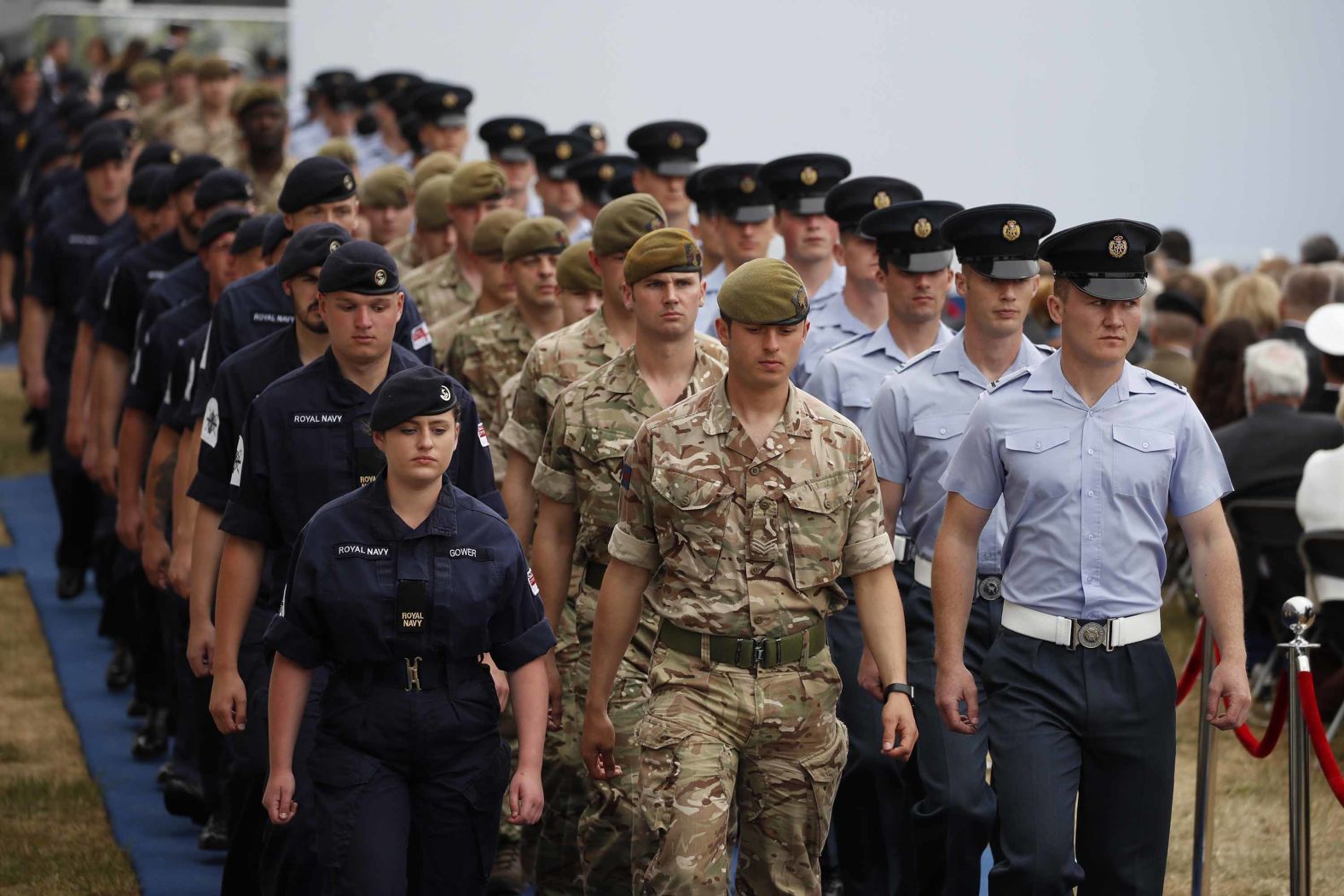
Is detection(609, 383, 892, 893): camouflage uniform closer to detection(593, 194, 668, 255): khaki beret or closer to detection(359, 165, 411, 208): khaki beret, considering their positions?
detection(593, 194, 668, 255): khaki beret

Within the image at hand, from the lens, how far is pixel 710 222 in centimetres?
878

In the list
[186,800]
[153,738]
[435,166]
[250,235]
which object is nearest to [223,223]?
[250,235]

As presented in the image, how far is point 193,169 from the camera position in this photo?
28.5 feet

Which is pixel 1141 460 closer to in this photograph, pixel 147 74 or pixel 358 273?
pixel 358 273

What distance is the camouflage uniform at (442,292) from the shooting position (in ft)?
29.1

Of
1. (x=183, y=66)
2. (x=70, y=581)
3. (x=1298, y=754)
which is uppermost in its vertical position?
(x=183, y=66)

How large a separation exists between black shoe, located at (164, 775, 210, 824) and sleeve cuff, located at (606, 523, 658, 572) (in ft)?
9.76

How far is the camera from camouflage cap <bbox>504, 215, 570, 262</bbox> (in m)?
7.51

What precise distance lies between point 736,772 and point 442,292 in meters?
4.26

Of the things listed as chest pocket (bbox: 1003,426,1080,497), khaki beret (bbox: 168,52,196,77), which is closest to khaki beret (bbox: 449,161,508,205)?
chest pocket (bbox: 1003,426,1080,497)

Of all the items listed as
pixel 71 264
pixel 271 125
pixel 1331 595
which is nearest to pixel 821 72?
pixel 271 125

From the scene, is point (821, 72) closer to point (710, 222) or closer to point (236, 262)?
point (710, 222)

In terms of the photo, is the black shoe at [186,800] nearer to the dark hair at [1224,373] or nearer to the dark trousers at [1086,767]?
the dark trousers at [1086,767]

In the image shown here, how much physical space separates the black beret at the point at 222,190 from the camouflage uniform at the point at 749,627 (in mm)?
3471
